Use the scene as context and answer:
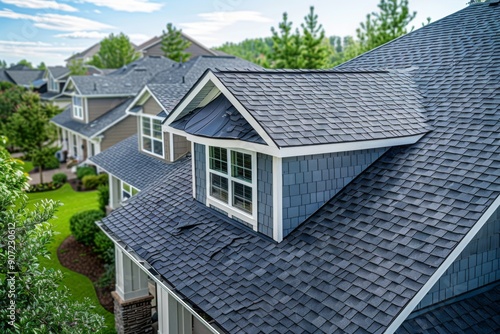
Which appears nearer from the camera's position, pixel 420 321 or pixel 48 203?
pixel 420 321

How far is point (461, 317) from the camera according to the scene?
6.32m

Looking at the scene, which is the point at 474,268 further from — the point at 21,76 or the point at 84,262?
the point at 21,76

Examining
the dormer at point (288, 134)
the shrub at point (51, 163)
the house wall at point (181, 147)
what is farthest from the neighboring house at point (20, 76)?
the dormer at point (288, 134)

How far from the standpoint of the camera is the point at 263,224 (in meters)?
8.19

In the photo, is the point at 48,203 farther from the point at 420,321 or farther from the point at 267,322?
the point at 420,321

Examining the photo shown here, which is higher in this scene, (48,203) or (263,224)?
(48,203)

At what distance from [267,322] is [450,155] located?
4.15m

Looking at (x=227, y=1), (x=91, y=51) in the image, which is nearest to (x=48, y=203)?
(x=227, y=1)

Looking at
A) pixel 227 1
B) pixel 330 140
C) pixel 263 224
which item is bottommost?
pixel 263 224

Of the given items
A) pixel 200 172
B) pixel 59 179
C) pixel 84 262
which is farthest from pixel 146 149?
pixel 59 179

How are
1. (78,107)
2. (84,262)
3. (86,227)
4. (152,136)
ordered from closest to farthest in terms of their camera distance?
(152,136) < (84,262) < (86,227) < (78,107)

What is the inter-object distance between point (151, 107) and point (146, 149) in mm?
1858

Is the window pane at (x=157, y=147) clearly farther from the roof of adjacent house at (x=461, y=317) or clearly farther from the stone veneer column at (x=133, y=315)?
the roof of adjacent house at (x=461, y=317)

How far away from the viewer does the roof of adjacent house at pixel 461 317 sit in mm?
6043
